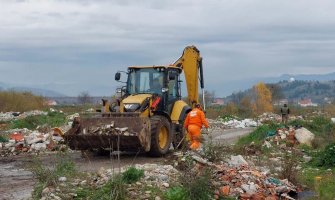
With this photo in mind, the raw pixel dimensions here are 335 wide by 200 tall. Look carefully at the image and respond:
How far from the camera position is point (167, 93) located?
16.0 meters

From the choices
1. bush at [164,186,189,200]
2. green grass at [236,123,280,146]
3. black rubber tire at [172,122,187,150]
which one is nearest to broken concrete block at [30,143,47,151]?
black rubber tire at [172,122,187,150]

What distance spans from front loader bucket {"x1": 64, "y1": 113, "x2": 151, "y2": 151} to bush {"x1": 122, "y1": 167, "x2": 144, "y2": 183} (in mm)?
3645

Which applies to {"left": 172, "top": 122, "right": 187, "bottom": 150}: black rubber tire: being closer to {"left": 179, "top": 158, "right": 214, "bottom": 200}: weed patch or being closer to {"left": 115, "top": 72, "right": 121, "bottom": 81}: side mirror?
{"left": 115, "top": 72, "right": 121, "bottom": 81}: side mirror

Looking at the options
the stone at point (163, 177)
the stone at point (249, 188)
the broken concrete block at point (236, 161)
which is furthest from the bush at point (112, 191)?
the broken concrete block at point (236, 161)

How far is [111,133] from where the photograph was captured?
14.2 metres

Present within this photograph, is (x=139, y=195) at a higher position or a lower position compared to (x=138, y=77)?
lower

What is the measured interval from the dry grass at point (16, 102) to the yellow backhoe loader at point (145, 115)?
36146 mm

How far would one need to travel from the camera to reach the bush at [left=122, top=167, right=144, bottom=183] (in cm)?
984

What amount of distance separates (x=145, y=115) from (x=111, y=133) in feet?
4.43

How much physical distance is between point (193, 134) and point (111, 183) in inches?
242

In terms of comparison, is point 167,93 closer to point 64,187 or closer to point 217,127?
point 64,187

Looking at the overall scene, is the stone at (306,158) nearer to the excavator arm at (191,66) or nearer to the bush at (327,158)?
the bush at (327,158)

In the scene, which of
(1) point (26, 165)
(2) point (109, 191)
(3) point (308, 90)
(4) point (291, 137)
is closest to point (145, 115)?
(1) point (26, 165)

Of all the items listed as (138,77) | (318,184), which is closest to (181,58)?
(138,77)
